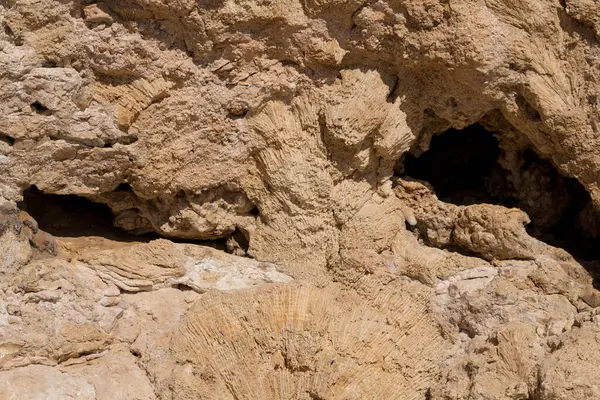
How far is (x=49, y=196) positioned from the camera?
2586mm

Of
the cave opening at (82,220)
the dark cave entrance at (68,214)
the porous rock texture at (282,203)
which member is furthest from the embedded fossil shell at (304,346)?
the dark cave entrance at (68,214)

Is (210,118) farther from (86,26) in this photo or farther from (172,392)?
(172,392)

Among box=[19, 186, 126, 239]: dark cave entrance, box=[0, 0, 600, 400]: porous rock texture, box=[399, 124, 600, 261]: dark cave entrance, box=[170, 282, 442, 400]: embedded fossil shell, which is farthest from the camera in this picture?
box=[399, 124, 600, 261]: dark cave entrance

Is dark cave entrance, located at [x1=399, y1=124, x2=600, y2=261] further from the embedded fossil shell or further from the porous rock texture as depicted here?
the embedded fossil shell

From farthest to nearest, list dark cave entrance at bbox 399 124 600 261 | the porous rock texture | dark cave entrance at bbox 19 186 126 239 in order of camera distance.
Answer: dark cave entrance at bbox 399 124 600 261 → dark cave entrance at bbox 19 186 126 239 → the porous rock texture

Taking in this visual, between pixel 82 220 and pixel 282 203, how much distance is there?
0.64 meters

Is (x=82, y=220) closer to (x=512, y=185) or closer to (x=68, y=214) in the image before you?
(x=68, y=214)

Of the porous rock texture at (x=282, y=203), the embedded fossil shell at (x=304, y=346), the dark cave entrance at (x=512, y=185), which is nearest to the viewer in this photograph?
the porous rock texture at (x=282, y=203)

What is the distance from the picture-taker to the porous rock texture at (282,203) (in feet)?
7.32

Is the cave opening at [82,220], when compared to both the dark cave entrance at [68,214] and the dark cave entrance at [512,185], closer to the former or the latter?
the dark cave entrance at [68,214]

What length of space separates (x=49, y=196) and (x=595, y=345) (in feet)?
5.36

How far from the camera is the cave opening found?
2543 millimetres

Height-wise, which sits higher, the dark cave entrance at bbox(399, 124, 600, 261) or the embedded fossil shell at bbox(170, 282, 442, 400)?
the dark cave entrance at bbox(399, 124, 600, 261)

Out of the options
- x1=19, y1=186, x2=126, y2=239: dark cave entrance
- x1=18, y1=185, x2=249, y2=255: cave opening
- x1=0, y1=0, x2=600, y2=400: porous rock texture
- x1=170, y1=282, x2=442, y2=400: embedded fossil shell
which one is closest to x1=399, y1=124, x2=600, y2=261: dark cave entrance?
x1=0, y1=0, x2=600, y2=400: porous rock texture
